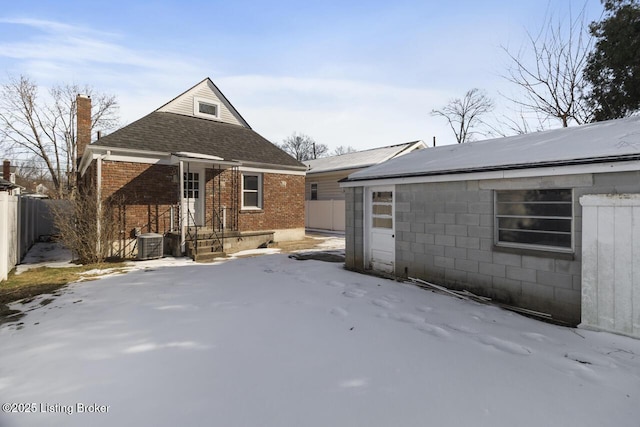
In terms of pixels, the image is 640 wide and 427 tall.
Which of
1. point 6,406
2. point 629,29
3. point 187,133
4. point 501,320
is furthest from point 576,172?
point 187,133

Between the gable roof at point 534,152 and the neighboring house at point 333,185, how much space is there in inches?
433

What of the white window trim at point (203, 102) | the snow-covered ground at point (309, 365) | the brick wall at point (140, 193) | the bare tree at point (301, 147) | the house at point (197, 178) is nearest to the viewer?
the snow-covered ground at point (309, 365)

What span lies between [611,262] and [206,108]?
639 inches

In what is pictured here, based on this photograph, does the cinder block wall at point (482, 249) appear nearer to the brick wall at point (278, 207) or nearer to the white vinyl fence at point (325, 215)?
the brick wall at point (278, 207)

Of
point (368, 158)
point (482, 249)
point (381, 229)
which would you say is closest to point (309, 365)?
point (482, 249)

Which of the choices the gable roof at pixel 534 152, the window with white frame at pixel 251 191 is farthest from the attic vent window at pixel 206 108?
the gable roof at pixel 534 152

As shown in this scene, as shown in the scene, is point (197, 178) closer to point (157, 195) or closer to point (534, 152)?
point (157, 195)

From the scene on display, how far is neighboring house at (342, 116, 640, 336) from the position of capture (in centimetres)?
438

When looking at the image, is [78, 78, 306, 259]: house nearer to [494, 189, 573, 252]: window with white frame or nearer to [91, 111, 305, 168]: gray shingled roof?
[91, 111, 305, 168]: gray shingled roof

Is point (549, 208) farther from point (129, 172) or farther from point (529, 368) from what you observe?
point (129, 172)

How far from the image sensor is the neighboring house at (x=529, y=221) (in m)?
4.38

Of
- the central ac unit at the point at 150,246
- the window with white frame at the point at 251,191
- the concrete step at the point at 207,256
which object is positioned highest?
the window with white frame at the point at 251,191

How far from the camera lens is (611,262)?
4.36 m

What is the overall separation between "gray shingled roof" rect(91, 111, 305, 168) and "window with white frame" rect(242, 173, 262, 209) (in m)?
0.78
